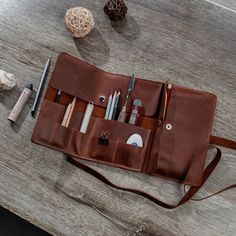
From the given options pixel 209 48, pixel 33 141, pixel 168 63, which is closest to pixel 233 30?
pixel 209 48

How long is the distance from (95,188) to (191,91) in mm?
316

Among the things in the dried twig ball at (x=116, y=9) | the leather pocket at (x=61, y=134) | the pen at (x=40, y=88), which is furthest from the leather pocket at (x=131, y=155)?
the dried twig ball at (x=116, y=9)

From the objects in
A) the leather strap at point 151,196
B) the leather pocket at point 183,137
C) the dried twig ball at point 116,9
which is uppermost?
the dried twig ball at point 116,9

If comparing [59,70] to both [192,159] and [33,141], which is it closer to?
[33,141]

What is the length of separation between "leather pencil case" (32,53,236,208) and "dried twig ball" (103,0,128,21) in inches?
5.9

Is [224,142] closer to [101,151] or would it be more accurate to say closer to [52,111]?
[101,151]

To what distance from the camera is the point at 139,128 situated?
3.09 feet

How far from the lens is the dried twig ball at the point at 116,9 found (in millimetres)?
1016

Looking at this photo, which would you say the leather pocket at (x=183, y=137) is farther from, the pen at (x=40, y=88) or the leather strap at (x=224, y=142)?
the pen at (x=40, y=88)

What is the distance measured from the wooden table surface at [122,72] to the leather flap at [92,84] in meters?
0.05

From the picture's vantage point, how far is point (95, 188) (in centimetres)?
95

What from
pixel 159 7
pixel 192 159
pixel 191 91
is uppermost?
pixel 159 7

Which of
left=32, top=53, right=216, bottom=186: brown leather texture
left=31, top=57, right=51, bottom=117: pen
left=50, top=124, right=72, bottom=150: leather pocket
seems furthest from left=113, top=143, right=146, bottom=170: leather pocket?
left=31, top=57, right=51, bottom=117: pen

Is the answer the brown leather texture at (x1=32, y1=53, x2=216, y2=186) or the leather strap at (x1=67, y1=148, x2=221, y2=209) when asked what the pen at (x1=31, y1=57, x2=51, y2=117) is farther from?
the leather strap at (x1=67, y1=148, x2=221, y2=209)
